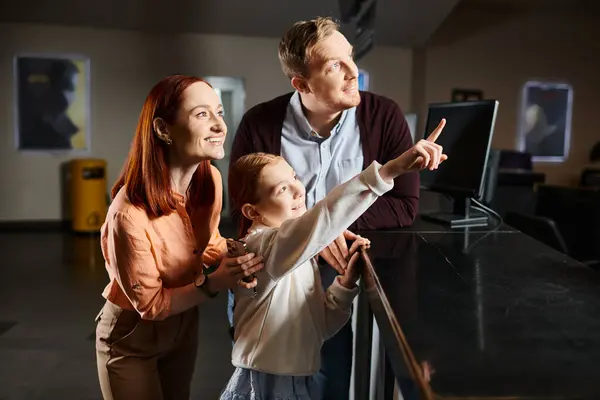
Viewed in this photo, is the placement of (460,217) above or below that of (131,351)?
above

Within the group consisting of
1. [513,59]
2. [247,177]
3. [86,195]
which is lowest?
[86,195]

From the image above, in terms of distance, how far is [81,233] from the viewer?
23.9 ft

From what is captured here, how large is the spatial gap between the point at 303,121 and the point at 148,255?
580 mm

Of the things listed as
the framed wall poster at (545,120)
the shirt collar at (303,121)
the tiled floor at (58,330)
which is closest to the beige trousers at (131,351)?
the shirt collar at (303,121)

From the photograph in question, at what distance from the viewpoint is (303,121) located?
1637 mm

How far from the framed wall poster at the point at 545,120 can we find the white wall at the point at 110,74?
3650mm

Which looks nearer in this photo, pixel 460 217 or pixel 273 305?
pixel 273 305

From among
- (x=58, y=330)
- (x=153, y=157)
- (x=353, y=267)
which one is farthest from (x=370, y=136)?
(x=58, y=330)

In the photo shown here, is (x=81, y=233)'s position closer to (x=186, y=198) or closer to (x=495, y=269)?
(x=186, y=198)

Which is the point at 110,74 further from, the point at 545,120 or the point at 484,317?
the point at 484,317

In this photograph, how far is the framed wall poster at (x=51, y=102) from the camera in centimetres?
738

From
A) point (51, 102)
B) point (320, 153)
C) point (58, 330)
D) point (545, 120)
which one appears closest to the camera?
point (320, 153)

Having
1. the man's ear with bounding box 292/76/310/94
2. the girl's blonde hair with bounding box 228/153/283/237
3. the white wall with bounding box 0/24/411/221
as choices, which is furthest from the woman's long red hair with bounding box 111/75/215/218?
the white wall with bounding box 0/24/411/221

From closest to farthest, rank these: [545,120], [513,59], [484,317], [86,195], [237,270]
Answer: [484,317] → [237,270] → [86,195] → [513,59] → [545,120]
